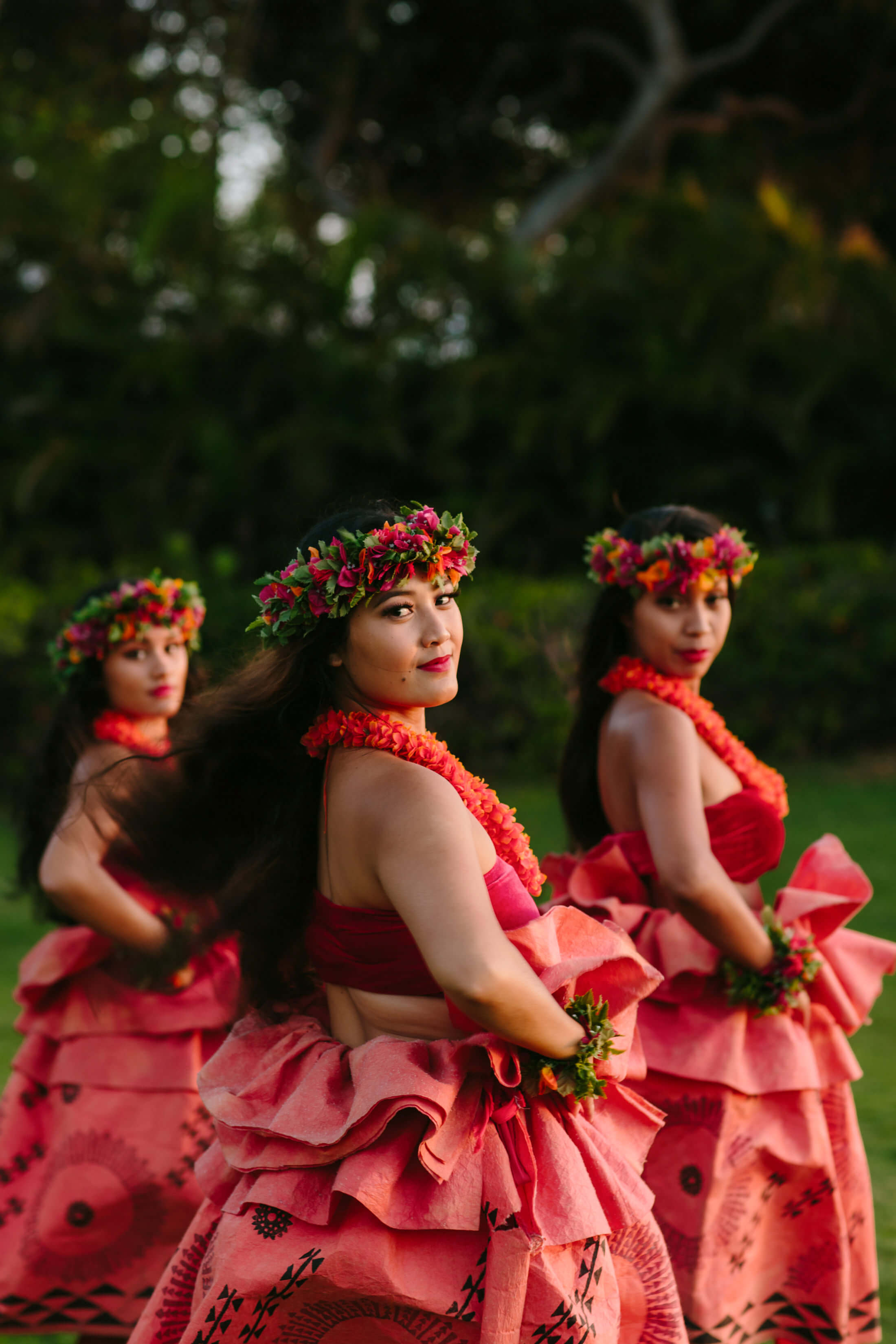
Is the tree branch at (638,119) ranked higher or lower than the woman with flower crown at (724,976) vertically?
higher

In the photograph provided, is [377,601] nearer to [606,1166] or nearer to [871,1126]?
[606,1166]

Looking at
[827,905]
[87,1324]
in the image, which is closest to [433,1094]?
[827,905]

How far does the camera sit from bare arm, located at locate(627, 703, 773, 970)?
2875 mm

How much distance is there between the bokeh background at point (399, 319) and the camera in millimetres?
13180

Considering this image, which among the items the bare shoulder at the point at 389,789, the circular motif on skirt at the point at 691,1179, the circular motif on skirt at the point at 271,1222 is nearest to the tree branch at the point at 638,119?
the circular motif on skirt at the point at 691,1179

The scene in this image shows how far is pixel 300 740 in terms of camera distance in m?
2.33

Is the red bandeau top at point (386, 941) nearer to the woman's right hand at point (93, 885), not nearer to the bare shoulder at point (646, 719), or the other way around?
the bare shoulder at point (646, 719)

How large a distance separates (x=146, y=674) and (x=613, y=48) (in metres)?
14.7

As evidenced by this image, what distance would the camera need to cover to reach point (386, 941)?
2127mm

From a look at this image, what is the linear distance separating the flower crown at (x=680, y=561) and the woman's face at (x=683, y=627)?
0.09ft

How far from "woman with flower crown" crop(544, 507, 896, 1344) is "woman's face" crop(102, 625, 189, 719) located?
3.96 ft

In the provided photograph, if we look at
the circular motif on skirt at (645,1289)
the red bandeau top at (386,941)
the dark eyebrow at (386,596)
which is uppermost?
the dark eyebrow at (386,596)

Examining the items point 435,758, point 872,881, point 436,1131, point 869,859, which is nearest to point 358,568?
point 435,758

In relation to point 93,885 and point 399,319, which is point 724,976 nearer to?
point 93,885
